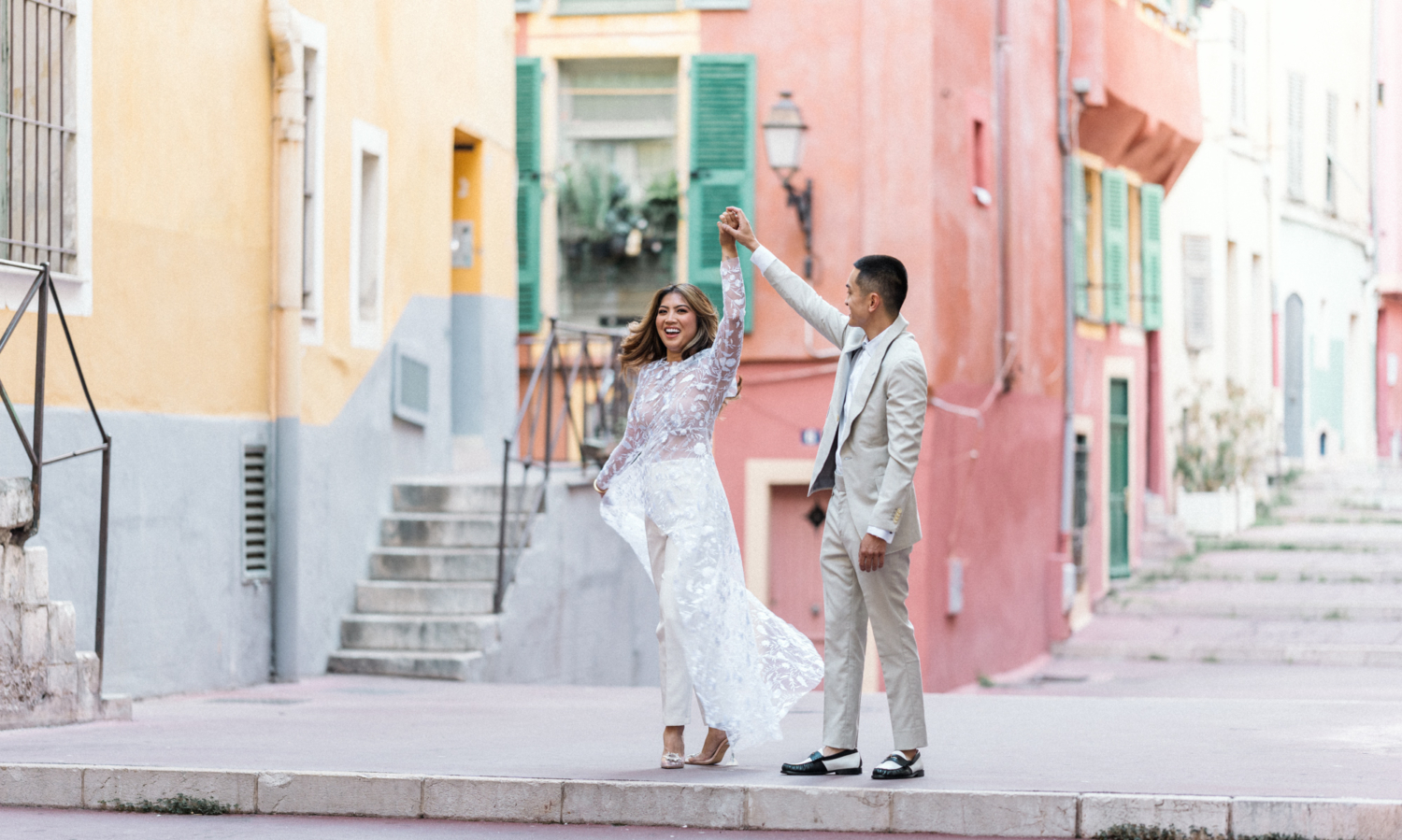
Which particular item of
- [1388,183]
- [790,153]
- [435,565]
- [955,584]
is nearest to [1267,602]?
[955,584]

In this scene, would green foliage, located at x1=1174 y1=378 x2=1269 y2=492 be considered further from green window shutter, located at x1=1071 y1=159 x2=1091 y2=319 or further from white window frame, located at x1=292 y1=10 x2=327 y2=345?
white window frame, located at x1=292 y1=10 x2=327 y2=345

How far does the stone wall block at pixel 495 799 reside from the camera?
684cm

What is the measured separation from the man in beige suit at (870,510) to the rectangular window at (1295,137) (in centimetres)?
2514

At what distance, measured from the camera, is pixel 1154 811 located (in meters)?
6.36

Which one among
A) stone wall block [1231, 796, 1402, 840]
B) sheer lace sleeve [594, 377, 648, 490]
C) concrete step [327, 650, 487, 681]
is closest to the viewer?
stone wall block [1231, 796, 1402, 840]

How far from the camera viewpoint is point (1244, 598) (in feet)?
66.2

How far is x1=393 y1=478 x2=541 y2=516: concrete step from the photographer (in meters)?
14.2

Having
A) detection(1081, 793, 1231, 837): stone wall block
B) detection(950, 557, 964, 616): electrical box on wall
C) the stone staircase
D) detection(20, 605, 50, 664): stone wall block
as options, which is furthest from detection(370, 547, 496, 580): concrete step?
detection(1081, 793, 1231, 837): stone wall block

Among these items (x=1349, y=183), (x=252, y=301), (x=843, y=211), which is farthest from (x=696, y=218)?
(x=1349, y=183)

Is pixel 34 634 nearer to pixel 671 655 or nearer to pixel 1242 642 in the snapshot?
pixel 671 655

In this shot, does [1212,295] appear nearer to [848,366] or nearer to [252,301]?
[252,301]

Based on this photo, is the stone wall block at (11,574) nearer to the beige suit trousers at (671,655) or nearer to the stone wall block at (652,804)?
the beige suit trousers at (671,655)

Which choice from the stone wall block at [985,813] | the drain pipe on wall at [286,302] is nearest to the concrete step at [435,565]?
the drain pipe on wall at [286,302]

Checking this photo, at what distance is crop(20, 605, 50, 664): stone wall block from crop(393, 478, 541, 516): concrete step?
5.30 meters
